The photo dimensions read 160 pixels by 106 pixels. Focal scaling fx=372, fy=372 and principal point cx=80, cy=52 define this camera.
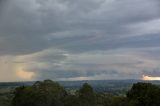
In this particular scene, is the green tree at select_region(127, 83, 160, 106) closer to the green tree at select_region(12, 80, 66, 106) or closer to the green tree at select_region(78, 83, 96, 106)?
the green tree at select_region(78, 83, 96, 106)

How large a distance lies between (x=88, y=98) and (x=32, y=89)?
65.9ft

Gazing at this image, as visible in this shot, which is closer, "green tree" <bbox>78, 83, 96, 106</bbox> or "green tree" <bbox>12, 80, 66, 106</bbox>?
"green tree" <bbox>12, 80, 66, 106</bbox>

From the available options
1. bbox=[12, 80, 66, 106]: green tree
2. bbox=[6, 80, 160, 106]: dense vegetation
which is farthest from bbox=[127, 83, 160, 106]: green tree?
bbox=[12, 80, 66, 106]: green tree

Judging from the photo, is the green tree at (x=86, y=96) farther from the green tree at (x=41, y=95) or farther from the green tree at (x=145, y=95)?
the green tree at (x=145, y=95)

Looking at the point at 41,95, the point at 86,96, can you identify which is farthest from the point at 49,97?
the point at 86,96

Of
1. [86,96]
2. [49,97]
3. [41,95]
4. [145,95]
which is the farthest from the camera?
[86,96]

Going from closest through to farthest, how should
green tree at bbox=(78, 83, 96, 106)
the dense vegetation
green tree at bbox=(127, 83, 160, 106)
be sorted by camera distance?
green tree at bbox=(127, 83, 160, 106), the dense vegetation, green tree at bbox=(78, 83, 96, 106)

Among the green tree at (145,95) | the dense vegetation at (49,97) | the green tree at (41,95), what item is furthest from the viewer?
the dense vegetation at (49,97)

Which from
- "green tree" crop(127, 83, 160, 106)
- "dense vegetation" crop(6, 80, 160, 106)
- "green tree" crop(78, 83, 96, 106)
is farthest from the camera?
"green tree" crop(78, 83, 96, 106)

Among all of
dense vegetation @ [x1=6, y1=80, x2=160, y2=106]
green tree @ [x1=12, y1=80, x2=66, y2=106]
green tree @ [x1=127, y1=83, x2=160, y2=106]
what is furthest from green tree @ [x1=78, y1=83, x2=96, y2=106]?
green tree @ [x1=127, y1=83, x2=160, y2=106]

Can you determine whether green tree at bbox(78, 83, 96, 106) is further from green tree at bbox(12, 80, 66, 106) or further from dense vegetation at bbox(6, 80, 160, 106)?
green tree at bbox(12, 80, 66, 106)

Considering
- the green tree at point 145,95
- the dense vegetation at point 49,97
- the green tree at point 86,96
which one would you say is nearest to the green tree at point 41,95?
the dense vegetation at point 49,97

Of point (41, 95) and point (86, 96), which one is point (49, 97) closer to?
point (41, 95)

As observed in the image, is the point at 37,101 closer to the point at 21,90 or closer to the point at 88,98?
the point at 21,90
